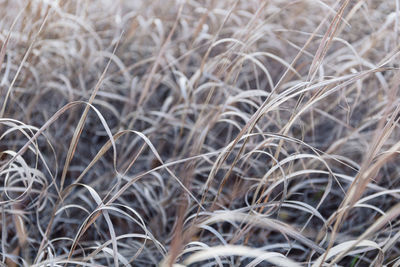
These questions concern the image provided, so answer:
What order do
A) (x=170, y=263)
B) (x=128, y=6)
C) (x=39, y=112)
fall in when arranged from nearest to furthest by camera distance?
(x=170, y=263)
(x=39, y=112)
(x=128, y=6)

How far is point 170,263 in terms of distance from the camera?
1.58ft

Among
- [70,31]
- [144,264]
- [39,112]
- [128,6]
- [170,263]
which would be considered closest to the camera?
[170,263]

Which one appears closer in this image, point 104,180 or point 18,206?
point 18,206

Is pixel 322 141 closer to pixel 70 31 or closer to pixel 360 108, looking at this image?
pixel 360 108

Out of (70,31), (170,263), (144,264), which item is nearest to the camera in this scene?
(170,263)

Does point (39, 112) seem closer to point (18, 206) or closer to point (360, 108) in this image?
point (18, 206)

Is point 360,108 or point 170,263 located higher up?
point 170,263

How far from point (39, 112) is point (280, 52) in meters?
0.71

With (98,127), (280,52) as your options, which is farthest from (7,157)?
(280,52)

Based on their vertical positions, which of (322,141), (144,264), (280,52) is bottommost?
(144,264)

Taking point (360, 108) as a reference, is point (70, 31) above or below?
above

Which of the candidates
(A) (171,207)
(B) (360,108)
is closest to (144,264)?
(A) (171,207)

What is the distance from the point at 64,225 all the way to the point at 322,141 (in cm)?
67

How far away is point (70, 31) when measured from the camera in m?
1.40
